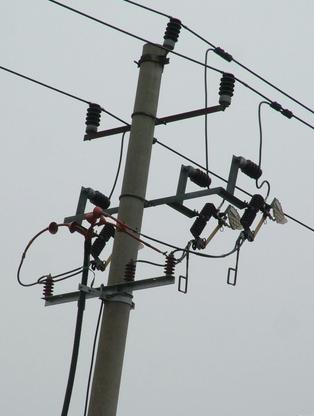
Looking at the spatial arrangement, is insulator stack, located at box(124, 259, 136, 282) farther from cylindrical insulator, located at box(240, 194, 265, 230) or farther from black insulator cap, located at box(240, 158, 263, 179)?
black insulator cap, located at box(240, 158, 263, 179)

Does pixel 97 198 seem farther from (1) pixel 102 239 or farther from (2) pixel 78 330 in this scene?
(2) pixel 78 330

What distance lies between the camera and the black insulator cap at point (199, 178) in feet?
36.8

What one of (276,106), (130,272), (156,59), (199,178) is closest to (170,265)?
(130,272)

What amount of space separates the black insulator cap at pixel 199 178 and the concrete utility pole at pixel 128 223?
0.53 meters

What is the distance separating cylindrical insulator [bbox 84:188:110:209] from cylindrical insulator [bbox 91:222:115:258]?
0.60m

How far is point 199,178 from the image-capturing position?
11.3m

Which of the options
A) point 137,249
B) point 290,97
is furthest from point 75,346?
point 290,97

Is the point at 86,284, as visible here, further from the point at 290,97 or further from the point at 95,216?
the point at 290,97

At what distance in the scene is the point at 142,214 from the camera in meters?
10.8

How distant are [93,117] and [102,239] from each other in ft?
5.88

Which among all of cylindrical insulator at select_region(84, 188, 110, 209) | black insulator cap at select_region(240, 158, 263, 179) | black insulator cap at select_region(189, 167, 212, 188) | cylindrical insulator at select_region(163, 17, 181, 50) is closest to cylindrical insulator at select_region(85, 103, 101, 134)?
cylindrical insulator at select_region(84, 188, 110, 209)

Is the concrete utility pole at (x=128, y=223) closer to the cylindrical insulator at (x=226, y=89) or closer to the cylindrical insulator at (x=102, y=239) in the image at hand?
the cylindrical insulator at (x=102, y=239)

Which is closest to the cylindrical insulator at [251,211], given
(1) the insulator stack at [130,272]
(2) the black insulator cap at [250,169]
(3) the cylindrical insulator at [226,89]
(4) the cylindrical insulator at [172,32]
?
(2) the black insulator cap at [250,169]

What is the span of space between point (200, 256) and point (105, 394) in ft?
5.75
